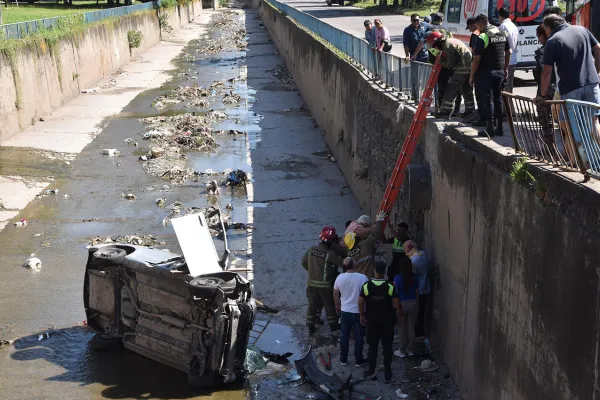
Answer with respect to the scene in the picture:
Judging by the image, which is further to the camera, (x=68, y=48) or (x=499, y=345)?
(x=68, y=48)

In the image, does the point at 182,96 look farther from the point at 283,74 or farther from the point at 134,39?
the point at 134,39

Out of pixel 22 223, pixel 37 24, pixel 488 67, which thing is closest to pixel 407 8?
pixel 37 24

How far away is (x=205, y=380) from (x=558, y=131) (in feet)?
15.7

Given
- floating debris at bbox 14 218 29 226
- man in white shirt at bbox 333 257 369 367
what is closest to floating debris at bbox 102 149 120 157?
floating debris at bbox 14 218 29 226

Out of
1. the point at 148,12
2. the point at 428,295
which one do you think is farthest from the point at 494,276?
the point at 148,12

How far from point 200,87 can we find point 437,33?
2288cm

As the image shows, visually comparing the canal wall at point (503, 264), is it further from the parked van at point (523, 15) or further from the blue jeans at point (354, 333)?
the parked van at point (523, 15)

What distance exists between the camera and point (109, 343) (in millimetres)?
9625

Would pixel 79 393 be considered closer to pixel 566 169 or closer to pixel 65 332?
pixel 65 332

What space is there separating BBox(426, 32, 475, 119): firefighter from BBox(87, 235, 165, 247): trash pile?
6.05 m

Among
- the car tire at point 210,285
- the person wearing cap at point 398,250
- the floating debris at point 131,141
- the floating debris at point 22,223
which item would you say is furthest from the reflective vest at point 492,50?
the floating debris at point 131,141

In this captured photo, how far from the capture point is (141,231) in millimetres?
14250

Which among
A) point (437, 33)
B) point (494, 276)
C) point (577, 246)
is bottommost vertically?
point (494, 276)

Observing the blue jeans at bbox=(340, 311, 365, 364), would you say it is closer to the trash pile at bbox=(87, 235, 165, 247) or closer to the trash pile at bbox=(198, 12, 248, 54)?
the trash pile at bbox=(87, 235, 165, 247)
